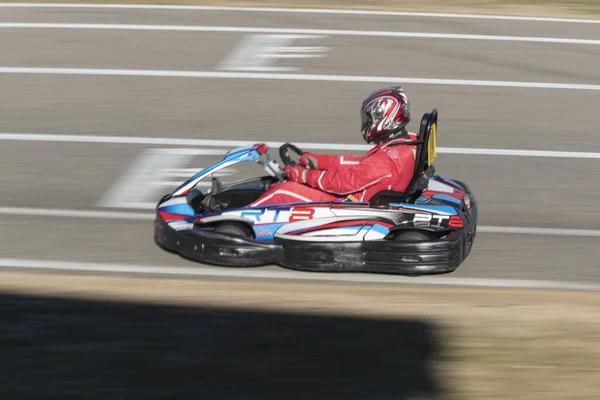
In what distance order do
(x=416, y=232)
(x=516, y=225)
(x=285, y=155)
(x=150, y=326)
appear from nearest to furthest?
(x=150, y=326), (x=416, y=232), (x=285, y=155), (x=516, y=225)

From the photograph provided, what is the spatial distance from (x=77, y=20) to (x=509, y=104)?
7259 millimetres

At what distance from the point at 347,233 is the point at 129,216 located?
99.9 inches

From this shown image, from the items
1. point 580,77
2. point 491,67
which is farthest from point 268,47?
point 580,77

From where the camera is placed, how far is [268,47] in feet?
53.7

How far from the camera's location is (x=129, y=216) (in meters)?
10.2

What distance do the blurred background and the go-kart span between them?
0.18 m

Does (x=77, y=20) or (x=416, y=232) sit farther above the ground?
(x=416, y=232)

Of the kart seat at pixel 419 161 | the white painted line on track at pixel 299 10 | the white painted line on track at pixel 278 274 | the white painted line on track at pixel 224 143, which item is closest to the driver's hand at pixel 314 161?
the kart seat at pixel 419 161

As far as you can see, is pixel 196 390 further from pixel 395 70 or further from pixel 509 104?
pixel 395 70

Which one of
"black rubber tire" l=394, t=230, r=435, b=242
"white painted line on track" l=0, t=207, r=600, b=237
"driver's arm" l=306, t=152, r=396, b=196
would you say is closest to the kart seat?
"driver's arm" l=306, t=152, r=396, b=196

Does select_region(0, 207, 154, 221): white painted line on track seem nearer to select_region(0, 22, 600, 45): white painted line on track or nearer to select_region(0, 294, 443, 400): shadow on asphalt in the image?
select_region(0, 294, 443, 400): shadow on asphalt

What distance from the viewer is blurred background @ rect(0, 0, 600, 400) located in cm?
655

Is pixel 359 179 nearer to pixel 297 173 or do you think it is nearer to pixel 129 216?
pixel 297 173

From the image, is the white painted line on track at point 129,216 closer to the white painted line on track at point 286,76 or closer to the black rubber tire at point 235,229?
the black rubber tire at point 235,229
